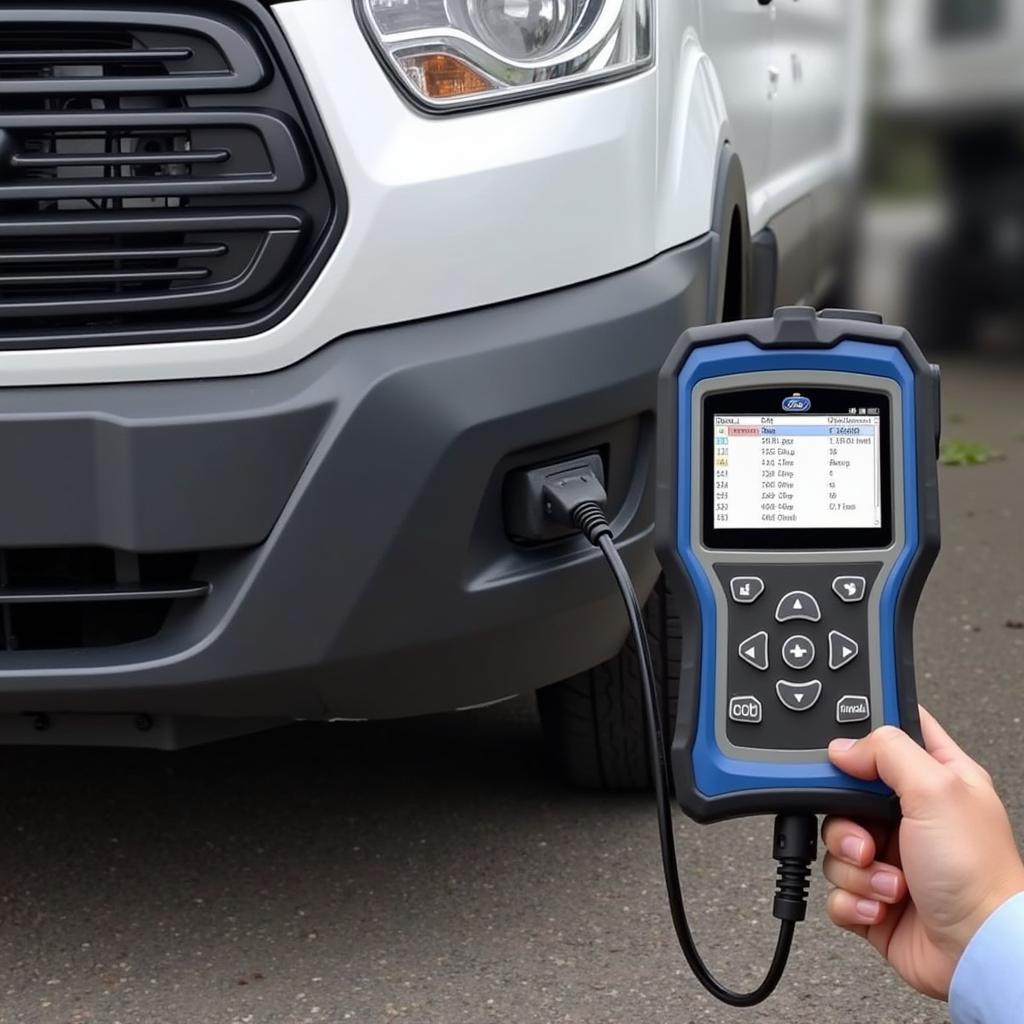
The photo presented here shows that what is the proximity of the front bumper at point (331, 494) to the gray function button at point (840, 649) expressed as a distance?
489mm

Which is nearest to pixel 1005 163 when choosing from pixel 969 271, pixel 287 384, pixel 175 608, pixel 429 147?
pixel 969 271

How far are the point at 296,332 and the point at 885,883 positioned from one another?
0.87 metres

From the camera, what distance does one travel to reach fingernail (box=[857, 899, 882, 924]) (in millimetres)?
1362

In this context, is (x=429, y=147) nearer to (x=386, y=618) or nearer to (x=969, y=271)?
(x=386, y=618)

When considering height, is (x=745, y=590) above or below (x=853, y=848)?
above

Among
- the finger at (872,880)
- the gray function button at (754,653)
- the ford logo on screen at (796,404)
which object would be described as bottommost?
the finger at (872,880)

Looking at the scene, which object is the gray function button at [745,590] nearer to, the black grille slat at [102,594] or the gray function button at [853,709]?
the gray function button at [853,709]

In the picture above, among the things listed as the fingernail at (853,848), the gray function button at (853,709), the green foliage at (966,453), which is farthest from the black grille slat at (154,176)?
the green foliage at (966,453)

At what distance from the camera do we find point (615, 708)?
2510 millimetres

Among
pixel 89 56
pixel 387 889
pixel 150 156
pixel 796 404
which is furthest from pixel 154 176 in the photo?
pixel 387 889

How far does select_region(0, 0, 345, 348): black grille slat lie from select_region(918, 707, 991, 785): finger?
0.81 m

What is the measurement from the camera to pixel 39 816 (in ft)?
8.62

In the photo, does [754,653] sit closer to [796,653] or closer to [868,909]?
[796,653]

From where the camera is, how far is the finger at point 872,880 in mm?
1344
